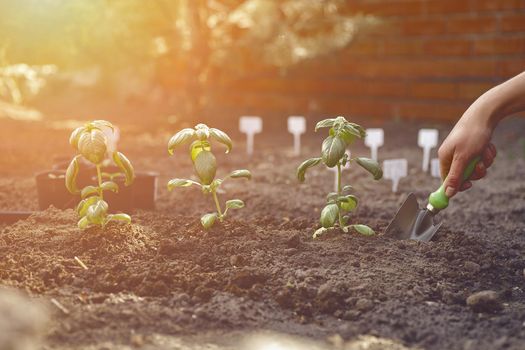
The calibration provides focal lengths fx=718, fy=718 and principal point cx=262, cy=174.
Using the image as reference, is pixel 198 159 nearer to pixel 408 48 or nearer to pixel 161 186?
pixel 161 186

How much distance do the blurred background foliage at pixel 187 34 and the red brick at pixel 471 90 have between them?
44.7 inches

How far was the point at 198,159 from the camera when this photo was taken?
2955 mm

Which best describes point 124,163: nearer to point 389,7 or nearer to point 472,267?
point 472,267

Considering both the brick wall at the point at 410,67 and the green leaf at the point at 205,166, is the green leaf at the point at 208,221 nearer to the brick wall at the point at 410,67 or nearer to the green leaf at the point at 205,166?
the green leaf at the point at 205,166

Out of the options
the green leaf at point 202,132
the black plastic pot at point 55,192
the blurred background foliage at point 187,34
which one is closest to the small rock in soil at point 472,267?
the green leaf at point 202,132

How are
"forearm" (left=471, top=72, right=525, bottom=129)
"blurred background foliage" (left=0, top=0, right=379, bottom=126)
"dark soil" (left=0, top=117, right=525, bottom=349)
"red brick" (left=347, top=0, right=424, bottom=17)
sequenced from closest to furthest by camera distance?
"dark soil" (left=0, top=117, right=525, bottom=349) < "forearm" (left=471, top=72, right=525, bottom=129) < "blurred background foliage" (left=0, top=0, right=379, bottom=126) < "red brick" (left=347, top=0, right=424, bottom=17)

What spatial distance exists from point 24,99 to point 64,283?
8.48 metres

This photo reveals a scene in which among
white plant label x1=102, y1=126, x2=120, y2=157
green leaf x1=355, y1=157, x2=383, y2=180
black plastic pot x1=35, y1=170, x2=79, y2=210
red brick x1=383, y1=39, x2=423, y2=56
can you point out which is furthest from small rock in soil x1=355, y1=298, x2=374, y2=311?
red brick x1=383, y1=39, x2=423, y2=56

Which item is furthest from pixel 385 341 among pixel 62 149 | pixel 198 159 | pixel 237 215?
pixel 62 149

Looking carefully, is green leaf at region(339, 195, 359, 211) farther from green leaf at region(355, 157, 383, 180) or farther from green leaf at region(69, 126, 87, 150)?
green leaf at region(69, 126, 87, 150)

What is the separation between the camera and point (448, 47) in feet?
24.0

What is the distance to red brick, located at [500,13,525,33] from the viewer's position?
6770mm

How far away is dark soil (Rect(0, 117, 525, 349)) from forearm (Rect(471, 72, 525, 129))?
0.62 metres

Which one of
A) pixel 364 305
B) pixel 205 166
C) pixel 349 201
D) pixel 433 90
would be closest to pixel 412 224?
pixel 349 201
